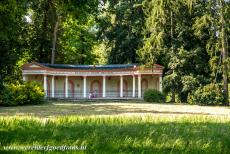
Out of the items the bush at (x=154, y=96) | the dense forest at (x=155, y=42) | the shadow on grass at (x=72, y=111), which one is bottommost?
the bush at (x=154, y=96)

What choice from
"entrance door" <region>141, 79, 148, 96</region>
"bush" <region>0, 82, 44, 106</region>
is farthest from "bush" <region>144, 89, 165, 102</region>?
"bush" <region>0, 82, 44, 106</region>

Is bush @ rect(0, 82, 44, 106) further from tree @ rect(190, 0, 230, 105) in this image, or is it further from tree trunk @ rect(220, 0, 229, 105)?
tree trunk @ rect(220, 0, 229, 105)

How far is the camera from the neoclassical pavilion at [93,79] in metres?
48.3

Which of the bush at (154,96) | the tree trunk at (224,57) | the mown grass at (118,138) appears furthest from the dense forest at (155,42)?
the mown grass at (118,138)

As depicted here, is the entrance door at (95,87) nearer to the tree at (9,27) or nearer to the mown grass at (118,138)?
the tree at (9,27)

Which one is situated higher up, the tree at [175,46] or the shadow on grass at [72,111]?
the tree at [175,46]

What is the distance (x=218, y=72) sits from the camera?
1613 inches

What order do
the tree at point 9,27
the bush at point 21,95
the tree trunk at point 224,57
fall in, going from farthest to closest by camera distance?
the tree trunk at point 224,57, the bush at point 21,95, the tree at point 9,27

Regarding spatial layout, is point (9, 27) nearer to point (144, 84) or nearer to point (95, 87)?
point (95, 87)

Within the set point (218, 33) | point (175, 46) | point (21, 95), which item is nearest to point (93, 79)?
point (175, 46)

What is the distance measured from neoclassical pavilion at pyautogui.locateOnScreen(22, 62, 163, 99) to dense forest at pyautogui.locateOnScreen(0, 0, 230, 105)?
2230 millimetres

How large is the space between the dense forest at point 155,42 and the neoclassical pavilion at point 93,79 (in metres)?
2.23

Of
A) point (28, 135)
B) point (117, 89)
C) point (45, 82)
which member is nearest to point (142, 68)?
point (117, 89)

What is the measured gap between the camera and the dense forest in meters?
39.7
